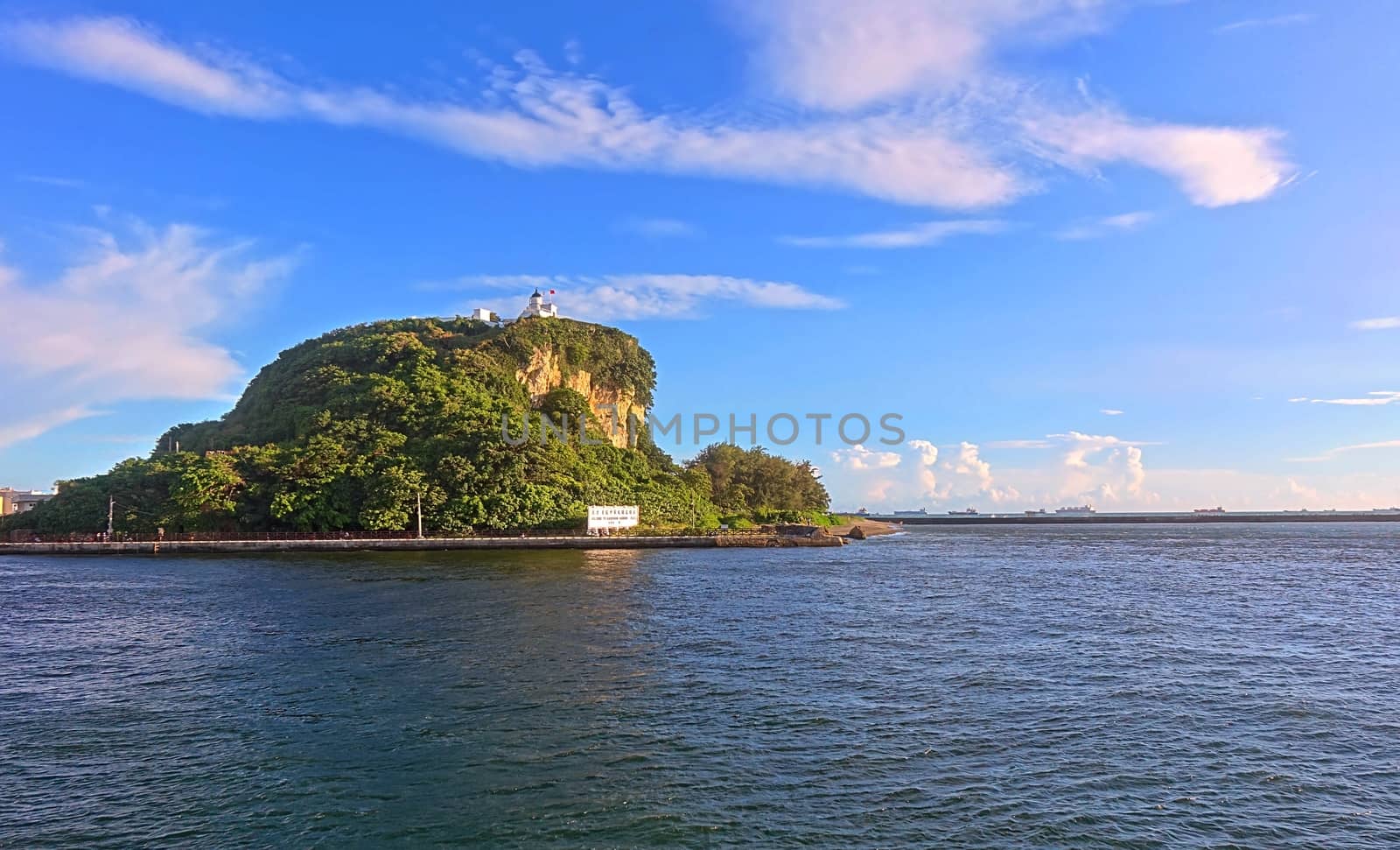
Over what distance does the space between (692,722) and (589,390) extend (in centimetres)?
10250

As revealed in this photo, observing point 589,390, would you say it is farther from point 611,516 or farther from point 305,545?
point 305,545

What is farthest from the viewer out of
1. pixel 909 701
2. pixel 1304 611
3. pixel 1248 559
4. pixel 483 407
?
pixel 483 407

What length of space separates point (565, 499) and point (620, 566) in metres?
28.4

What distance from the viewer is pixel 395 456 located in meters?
86.5

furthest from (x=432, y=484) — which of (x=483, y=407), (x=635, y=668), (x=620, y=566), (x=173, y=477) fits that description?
(x=635, y=668)

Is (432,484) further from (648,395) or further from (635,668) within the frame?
(635,668)

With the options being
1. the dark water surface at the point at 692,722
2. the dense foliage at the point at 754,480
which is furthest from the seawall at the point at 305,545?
the dense foliage at the point at 754,480

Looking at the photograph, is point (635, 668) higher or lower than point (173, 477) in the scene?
lower

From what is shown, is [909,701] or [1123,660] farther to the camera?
[1123,660]

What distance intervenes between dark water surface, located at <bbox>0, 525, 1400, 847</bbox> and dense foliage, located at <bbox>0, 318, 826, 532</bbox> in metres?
41.1

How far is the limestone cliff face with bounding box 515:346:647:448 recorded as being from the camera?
110750 mm

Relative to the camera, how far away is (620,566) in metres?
62.0

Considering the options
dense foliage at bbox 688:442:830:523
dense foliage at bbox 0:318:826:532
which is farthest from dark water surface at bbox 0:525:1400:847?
dense foliage at bbox 688:442:830:523

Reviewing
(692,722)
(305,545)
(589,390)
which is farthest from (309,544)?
(692,722)
